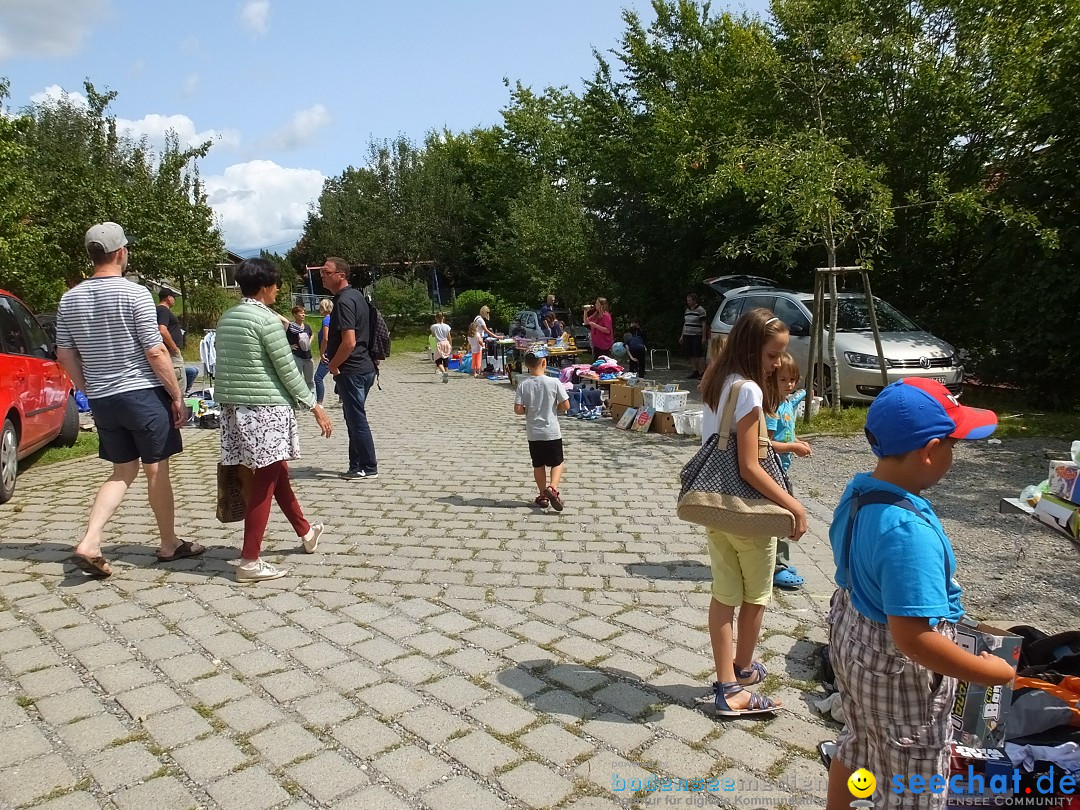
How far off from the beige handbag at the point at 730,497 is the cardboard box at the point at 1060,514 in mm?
1193

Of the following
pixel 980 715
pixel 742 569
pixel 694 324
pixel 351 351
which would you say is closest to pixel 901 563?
pixel 980 715

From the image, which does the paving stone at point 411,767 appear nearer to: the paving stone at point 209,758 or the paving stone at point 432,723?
the paving stone at point 432,723

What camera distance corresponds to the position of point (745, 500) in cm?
297

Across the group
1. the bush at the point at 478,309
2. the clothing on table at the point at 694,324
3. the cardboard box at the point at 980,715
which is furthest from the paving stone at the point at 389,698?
the bush at the point at 478,309

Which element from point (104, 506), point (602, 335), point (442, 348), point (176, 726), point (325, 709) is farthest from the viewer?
point (442, 348)

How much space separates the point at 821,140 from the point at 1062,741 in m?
8.93

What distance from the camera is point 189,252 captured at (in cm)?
2330

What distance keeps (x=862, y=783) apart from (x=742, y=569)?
105cm

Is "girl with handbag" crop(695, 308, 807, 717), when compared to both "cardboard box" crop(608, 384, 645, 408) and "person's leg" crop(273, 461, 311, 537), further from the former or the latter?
Answer: "cardboard box" crop(608, 384, 645, 408)

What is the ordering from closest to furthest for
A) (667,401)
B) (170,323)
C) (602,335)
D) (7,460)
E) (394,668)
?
(394,668), (7,460), (667,401), (170,323), (602,335)

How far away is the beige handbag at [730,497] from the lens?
2.96m

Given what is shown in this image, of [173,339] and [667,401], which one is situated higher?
[173,339]

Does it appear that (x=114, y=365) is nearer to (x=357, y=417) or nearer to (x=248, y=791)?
(x=248, y=791)

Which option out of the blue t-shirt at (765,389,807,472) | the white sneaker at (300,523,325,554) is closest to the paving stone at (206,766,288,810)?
the white sneaker at (300,523,325,554)
